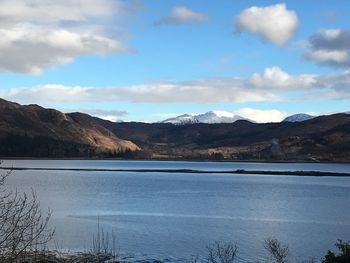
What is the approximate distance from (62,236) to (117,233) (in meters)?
3.93

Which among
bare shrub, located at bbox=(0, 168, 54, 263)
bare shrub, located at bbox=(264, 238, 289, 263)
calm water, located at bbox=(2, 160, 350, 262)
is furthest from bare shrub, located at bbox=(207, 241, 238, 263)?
bare shrub, located at bbox=(0, 168, 54, 263)

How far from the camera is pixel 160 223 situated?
45438 mm

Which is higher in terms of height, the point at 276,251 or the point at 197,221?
the point at 276,251

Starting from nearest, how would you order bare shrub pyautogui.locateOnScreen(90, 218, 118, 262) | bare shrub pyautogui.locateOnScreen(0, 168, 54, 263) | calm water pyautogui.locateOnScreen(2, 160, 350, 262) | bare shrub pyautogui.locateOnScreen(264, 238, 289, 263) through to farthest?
bare shrub pyautogui.locateOnScreen(0, 168, 54, 263)
bare shrub pyautogui.locateOnScreen(264, 238, 289, 263)
bare shrub pyautogui.locateOnScreen(90, 218, 118, 262)
calm water pyautogui.locateOnScreen(2, 160, 350, 262)

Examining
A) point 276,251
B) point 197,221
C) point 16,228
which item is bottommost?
point 197,221

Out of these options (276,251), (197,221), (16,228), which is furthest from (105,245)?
(16,228)

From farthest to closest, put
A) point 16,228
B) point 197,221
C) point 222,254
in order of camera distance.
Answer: point 197,221 → point 222,254 → point 16,228

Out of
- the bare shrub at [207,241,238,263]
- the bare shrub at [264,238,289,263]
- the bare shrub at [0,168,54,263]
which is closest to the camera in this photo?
the bare shrub at [0,168,54,263]

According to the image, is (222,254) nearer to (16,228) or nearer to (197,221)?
(16,228)

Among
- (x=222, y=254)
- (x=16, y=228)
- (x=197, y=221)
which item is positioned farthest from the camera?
(x=197, y=221)

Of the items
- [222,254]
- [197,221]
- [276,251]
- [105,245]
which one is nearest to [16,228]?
[276,251]

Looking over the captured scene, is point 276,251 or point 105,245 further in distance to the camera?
point 105,245

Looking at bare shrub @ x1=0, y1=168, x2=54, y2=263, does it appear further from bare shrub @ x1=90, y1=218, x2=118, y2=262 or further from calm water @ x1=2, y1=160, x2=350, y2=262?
calm water @ x1=2, y1=160, x2=350, y2=262

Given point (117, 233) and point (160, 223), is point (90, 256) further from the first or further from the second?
point (160, 223)
